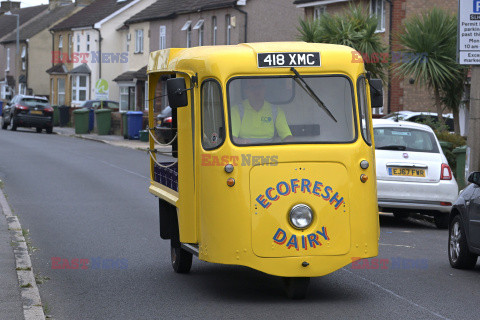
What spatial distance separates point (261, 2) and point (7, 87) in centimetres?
4350

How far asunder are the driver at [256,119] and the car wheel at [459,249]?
3151 mm

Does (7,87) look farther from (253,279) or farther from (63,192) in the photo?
(253,279)

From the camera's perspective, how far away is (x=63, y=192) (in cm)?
1956

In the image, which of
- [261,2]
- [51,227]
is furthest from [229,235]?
[261,2]

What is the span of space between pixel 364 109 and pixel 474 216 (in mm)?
2421

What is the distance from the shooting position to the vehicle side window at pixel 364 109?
8700 millimetres

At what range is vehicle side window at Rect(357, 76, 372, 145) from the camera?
870cm

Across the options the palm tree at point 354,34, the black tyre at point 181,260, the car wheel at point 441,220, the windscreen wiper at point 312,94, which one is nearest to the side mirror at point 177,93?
the windscreen wiper at point 312,94

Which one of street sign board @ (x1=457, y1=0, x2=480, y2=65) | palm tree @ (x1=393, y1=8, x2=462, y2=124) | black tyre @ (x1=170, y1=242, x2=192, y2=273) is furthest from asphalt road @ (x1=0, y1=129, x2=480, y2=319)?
palm tree @ (x1=393, y1=8, x2=462, y2=124)

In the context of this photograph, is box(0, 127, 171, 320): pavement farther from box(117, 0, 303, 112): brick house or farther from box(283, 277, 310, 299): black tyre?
box(117, 0, 303, 112): brick house

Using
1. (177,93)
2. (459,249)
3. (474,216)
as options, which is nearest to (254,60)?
(177,93)

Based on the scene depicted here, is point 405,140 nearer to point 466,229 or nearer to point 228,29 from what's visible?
→ point 466,229

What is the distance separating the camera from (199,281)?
9.81 metres

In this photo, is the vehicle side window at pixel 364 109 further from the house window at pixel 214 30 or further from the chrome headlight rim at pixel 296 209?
the house window at pixel 214 30
